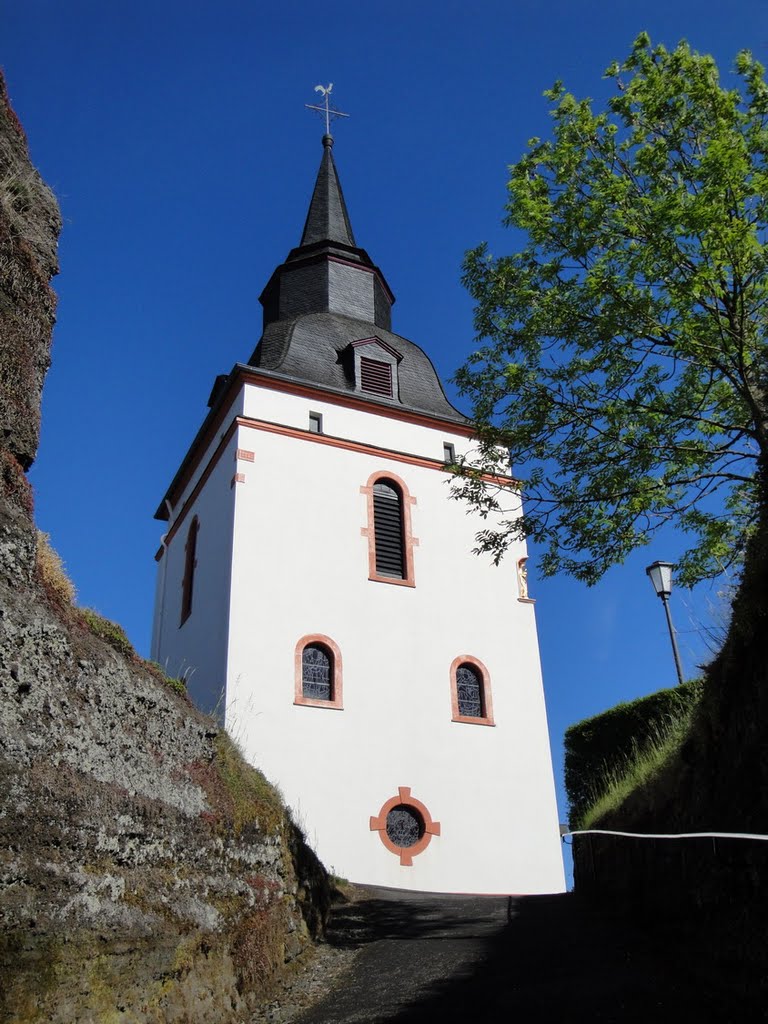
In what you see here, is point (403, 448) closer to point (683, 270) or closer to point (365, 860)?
point (365, 860)

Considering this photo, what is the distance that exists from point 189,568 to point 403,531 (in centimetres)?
524

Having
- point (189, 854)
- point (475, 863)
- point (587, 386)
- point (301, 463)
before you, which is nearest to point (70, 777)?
point (189, 854)

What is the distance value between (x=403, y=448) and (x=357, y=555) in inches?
130

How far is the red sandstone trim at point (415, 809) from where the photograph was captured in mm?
16438

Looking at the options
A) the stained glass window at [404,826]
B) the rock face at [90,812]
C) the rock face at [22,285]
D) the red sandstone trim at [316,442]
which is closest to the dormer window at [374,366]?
the red sandstone trim at [316,442]

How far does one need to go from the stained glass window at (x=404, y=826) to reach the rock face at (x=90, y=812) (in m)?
7.83

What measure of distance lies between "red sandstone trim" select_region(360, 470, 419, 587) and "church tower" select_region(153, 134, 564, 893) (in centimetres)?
4

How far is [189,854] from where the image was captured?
757 cm

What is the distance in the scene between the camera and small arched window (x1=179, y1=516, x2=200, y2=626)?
2098 centimetres

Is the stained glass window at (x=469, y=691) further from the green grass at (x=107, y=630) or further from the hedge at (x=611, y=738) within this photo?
the green grass at (x=107, y=630)

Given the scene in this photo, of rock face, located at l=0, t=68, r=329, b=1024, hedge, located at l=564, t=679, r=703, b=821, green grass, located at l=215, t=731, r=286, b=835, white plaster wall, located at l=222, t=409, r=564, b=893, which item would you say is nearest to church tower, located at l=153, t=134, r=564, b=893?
white plaster wall, located at l=222, t=409, r=564, b=893

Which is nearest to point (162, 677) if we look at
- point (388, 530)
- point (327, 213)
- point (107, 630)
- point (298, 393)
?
point (107, 630)

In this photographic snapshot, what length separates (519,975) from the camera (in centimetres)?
766

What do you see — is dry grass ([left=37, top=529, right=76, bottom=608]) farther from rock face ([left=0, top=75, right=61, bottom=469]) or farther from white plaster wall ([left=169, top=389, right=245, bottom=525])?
white plaster wall ([left=169, top=389, right=245, bottom=525])
